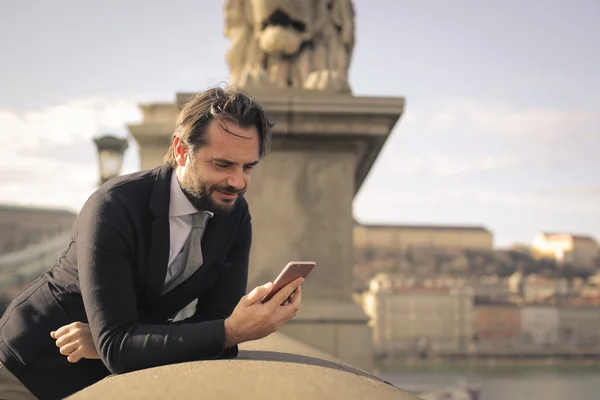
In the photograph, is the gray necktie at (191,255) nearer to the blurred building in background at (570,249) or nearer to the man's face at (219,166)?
the man's face at (219,166)

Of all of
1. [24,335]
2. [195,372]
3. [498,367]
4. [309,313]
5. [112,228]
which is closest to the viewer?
[195,372]

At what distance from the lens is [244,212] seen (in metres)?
1.86

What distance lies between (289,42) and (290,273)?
7.73 ft

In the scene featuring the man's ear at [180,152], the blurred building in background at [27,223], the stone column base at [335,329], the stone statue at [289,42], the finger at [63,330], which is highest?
the stone statue at [289,42]

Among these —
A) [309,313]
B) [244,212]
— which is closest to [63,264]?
[244,212]

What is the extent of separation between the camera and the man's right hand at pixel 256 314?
152 centimetres

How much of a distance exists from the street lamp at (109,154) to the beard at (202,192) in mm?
5185

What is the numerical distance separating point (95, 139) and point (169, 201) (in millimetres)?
5419

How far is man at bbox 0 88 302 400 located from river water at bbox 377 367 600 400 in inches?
1817

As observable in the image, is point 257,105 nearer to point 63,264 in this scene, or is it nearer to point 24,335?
point 63,264

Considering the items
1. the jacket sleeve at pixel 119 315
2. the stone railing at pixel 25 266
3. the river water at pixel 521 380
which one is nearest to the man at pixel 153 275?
the jacket sleeve at pixel 119 315

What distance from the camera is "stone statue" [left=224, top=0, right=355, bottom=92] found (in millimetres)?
3664

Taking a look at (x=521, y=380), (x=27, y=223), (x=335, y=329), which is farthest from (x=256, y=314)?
(x=521, y=380)

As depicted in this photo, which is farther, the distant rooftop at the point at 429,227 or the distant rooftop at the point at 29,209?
the distant rooftop at the point at 429,227
